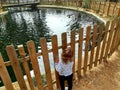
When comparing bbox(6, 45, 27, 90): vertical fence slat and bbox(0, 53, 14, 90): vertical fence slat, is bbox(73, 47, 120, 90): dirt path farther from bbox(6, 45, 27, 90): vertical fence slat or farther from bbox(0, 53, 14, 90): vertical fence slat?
bbox(0, 53, 14, 90): vertical fence slat

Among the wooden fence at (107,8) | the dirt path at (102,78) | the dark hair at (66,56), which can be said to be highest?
the dark hair at (66,56)

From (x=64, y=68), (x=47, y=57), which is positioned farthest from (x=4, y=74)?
(x=64, y=68)

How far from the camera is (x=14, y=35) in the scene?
12.9 metres

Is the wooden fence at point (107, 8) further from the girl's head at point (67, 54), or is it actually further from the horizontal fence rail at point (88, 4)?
the girl's head at point (67, 54)

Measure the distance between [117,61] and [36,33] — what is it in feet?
28.7

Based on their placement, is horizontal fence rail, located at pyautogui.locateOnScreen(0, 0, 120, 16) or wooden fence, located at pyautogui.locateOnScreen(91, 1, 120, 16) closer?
wooden fence, located at pyautogui.locateOnScreen(91, 1, 120, 16)

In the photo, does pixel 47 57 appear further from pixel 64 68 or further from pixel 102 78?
pixel 102 78

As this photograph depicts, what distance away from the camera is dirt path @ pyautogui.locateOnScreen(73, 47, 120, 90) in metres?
4.43

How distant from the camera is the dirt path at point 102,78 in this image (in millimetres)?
4434

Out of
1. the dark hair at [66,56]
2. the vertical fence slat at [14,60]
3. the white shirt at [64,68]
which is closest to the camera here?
the vertical fence slat at [14,60]

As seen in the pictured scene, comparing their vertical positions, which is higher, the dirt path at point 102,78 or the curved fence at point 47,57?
the curved fence at point 47,57

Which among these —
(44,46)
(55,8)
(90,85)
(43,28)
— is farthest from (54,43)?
(55,8)

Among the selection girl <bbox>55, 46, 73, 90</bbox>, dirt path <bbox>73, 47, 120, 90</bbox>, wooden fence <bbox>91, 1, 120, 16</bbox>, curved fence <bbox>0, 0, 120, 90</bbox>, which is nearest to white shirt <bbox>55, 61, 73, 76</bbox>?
girl <bbox>55, 46, 73, 90</bbox>

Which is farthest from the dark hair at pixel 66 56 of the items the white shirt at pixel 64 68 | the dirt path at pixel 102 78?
the dirt path at pixel 102 78
